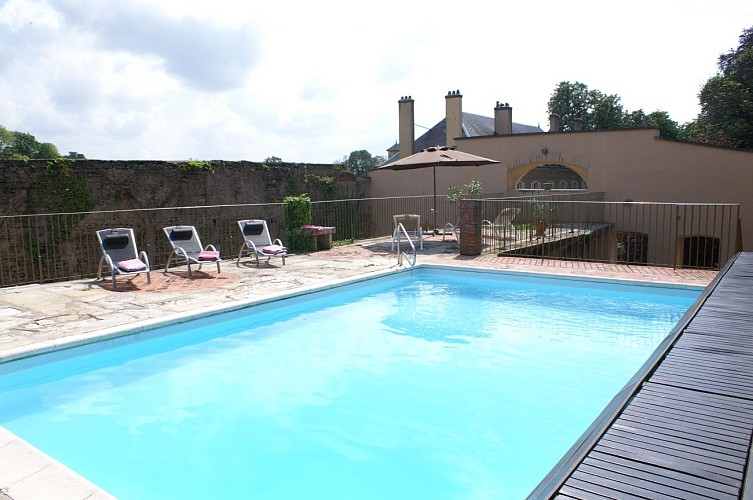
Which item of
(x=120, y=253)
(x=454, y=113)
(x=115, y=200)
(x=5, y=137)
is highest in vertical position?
(x=5, y=137)

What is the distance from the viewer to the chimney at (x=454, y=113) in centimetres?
2597

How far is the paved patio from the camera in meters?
2.85

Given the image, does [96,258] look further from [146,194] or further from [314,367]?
[314,367]

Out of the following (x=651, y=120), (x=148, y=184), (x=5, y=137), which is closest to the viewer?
(x=148, y=184)

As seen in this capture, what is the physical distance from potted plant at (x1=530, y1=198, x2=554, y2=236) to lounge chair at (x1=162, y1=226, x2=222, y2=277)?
7.68m

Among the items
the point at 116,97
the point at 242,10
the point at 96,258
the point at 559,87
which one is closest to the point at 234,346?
the point at 242,10

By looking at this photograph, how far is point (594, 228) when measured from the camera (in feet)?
48.7

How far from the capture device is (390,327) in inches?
269

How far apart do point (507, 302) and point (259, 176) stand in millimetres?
11113

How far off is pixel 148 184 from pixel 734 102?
2376cm

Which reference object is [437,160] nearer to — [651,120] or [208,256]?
[208,256]

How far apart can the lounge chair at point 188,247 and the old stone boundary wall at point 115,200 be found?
147cm

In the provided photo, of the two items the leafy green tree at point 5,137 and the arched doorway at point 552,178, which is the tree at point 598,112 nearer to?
the arched doorway at point 552,178

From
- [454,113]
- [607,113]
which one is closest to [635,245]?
[454,113]
